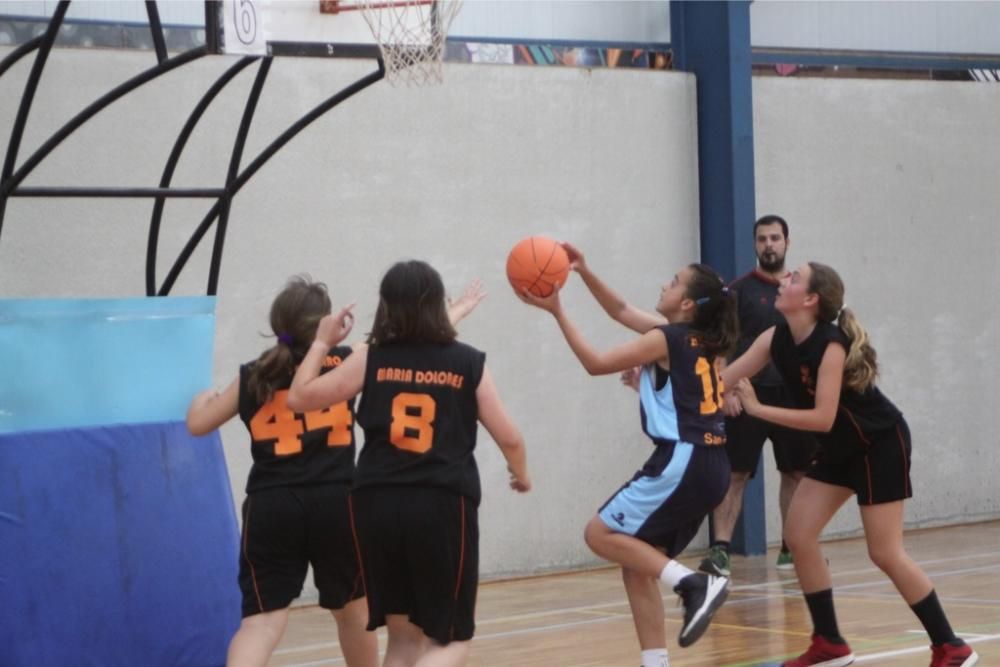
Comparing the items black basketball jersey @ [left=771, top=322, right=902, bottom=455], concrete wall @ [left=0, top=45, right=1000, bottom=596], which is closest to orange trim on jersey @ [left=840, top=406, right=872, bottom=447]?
black basketball jersey @ [left=771, top=322, right=902, bottom=455]

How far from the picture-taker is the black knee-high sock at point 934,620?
632 centimetres

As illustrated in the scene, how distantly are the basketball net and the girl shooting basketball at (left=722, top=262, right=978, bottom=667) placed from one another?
1.99m

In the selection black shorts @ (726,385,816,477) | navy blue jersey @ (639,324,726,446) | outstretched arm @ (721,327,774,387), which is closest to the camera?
navy blue jersey @ (639,324,726,446)

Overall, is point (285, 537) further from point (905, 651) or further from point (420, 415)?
point (905, 651)

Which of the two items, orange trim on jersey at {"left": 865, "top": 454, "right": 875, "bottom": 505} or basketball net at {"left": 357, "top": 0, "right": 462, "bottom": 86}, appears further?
basketball net at {"left": 357, "top": 0, "right": 462, "bottom": 86}

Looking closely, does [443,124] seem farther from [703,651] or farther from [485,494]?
[703,651]

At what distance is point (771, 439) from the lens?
9.52m

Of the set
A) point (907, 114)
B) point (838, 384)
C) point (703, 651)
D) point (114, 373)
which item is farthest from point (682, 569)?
point (907, 114)

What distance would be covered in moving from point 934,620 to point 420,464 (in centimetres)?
254

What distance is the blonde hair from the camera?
20.7ft

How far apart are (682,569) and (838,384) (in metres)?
1.01

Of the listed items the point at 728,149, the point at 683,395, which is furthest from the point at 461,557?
the point at 728,149

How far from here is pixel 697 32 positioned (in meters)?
10.7

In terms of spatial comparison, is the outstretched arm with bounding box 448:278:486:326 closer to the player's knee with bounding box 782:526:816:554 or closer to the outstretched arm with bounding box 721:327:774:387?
the outstretched arm with bounding box 721:327:774:387
